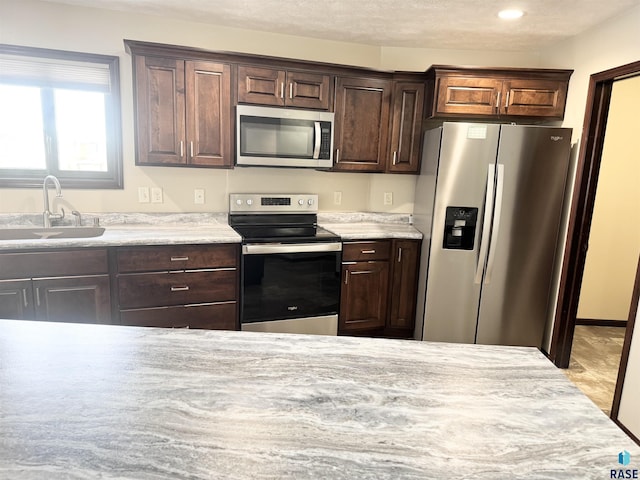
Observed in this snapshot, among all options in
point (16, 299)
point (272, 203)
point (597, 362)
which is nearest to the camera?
point (16, 299)

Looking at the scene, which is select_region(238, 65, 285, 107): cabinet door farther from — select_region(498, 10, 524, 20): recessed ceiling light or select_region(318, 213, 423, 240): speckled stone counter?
select_region(498, 10, 524, 20): recessed ceiling light

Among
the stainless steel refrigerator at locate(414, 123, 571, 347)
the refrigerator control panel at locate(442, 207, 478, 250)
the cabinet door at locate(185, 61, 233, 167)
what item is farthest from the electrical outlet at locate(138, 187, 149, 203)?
the refrigerator control panel at locate(442, 207, 478, 250)

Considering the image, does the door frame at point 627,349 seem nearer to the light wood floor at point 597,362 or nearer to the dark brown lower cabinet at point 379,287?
the light wood floor at point 597,362

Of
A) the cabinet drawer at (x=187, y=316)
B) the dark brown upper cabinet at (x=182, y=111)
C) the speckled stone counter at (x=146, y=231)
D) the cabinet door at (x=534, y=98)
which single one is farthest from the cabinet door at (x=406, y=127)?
the cabinet drawer at (x=187, y=316)

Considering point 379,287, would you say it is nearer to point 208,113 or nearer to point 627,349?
point 627,349

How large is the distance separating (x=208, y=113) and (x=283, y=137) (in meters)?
0.54

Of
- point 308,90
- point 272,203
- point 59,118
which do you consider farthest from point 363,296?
point 59,118

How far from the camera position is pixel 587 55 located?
281 cm

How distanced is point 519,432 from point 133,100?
289 centimetres

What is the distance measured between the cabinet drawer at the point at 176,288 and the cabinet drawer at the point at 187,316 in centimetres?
4

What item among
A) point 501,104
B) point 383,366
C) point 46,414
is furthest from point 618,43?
point 46,414

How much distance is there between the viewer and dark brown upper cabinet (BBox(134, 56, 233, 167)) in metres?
2.72

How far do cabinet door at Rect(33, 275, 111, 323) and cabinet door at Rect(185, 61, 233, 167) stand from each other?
40.1 inches

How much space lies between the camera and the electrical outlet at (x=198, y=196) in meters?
3.18
